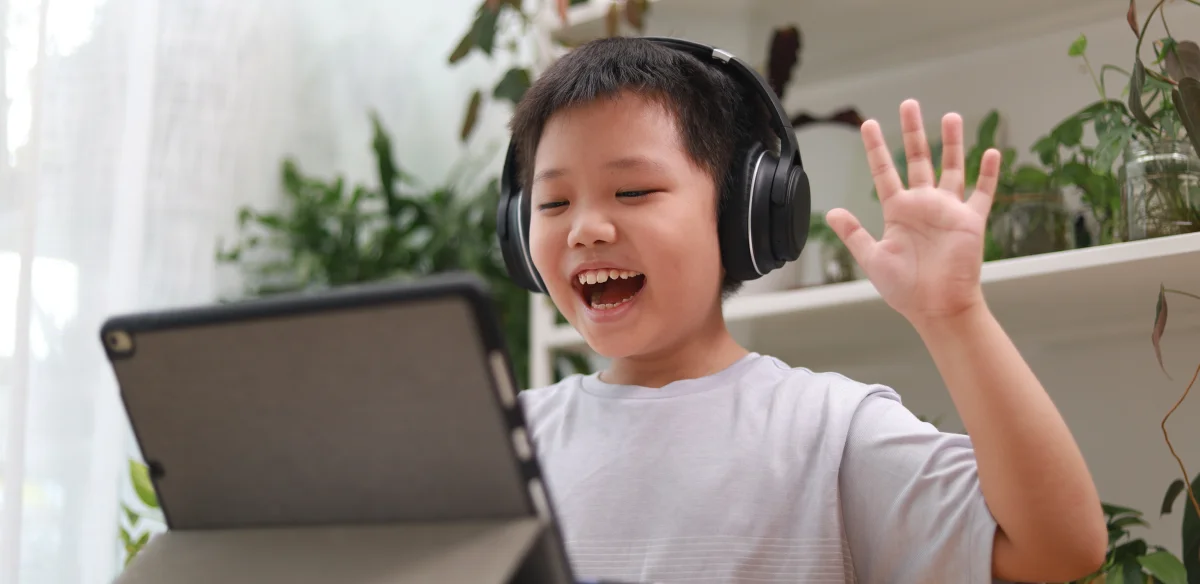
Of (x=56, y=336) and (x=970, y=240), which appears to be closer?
(x=970, y=240)

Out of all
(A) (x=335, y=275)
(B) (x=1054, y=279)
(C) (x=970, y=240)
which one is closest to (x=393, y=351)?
(C) (x=970, y=240)

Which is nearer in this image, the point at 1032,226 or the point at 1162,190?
the point at 1162,190

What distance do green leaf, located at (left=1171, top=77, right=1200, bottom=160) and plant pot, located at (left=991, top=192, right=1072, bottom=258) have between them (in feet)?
0.89

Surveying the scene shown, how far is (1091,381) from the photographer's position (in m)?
1.58

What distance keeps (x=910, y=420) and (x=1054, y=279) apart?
55cm

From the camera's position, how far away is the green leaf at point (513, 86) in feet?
5.90

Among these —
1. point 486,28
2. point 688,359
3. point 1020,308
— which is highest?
point 486,28

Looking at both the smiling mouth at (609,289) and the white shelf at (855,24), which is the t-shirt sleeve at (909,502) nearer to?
the smiling mouth at (609,289)

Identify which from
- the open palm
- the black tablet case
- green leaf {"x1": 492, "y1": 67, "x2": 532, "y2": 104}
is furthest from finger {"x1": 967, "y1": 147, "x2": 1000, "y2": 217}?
green leaf {"x1": 492, "y1": 67, "x2": 532, "y2": 104}

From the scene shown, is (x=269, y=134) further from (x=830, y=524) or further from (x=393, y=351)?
(x=393, y=351)

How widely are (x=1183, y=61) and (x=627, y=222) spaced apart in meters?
0.70

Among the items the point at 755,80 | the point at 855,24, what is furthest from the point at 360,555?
the point at 855,24

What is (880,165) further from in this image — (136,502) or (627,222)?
(136,502)

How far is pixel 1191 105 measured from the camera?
Answer: 1.11 m
